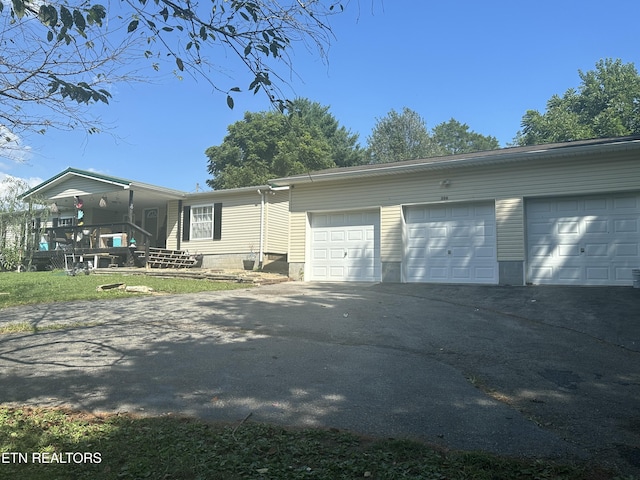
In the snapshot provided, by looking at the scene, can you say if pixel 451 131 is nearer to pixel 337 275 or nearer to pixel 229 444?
pixel 337 275

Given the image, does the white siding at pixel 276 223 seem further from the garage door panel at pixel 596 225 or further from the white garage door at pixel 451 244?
the garage door panel at pixel 596 225

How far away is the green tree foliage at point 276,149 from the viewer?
34.6 metres

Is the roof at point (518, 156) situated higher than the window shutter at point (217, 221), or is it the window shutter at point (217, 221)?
the roof at point (518, 156)

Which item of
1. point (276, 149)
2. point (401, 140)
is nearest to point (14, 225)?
point (276, 149)

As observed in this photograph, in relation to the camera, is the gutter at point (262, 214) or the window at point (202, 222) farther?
the window at point (202, 222)

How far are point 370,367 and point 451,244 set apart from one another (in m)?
8.22

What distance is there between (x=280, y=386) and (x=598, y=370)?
3555mm

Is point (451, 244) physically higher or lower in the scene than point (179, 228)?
lower

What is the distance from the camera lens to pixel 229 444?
3.18 meters

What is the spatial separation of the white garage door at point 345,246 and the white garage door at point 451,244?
41.3 inches

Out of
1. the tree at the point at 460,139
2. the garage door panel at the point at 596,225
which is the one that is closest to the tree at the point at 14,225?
the garage door panel at the point at 596,225

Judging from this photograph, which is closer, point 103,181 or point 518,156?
point 518,156

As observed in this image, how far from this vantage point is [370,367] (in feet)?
17.0

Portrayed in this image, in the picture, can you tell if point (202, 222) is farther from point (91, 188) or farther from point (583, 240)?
point (583, 240)
